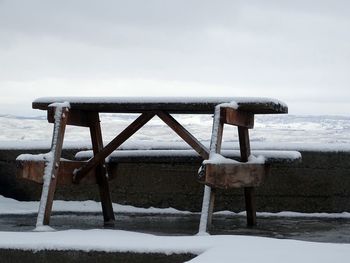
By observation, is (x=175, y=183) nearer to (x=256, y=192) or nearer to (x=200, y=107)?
(x=256, y=192)

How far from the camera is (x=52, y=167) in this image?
19.5ft

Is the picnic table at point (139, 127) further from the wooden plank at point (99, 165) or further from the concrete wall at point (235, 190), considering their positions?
the concrete wall at point (235, 190)

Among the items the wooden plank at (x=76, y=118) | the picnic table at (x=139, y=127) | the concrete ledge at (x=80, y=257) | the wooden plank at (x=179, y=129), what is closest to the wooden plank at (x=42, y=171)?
the picnic table at (x=139, y=127)

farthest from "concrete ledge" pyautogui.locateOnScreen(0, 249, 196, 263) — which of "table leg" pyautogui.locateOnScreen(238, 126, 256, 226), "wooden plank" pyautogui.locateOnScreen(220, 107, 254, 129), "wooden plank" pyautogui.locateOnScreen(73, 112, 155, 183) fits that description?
"table leg" pyautogui.locateOnScreen(238, 126, 256, 226)

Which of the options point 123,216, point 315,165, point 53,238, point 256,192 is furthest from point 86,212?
point 53,238

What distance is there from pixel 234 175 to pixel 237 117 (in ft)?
1.73

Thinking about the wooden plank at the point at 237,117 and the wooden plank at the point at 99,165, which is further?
the wooden plank at the point at 99,165

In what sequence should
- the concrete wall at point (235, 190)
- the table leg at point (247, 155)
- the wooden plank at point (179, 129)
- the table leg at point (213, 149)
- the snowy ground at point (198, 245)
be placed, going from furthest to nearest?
the concrete wall at point (235, 190) < the table leg at point (247, 155) < the wooden plank at point (179, 129) < the table leg at point (213, 149) < the snowy ground at point (198, 245)

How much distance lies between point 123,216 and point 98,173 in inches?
40.8

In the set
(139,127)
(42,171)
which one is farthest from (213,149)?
(42,171)

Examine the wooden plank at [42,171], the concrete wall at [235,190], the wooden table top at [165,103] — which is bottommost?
the concrete wall at [235,190]

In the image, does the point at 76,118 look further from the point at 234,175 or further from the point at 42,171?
the point at 234,175

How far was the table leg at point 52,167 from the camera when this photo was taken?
5867mm

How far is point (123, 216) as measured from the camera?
778 cm
